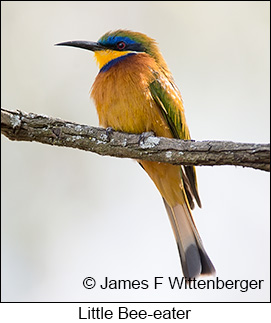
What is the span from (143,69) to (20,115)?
105 cm

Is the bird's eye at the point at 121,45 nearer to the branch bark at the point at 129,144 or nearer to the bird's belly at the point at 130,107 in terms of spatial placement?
the bird's belly at the point at 130,107

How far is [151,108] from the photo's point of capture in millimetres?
2963

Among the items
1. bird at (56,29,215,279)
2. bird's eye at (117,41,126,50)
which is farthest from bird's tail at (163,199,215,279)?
bird's eye at (117,41,126,50)

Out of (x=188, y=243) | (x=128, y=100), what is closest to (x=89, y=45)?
(x=128, y=100)

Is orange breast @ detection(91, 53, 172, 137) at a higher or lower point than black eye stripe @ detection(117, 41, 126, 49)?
lower

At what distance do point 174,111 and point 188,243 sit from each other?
102cm

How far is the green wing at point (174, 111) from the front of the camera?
9.96ft

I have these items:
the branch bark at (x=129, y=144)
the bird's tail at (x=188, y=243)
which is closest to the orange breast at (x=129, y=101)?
the branch bark at (x=129, y=144)

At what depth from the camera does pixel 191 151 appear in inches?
90.4

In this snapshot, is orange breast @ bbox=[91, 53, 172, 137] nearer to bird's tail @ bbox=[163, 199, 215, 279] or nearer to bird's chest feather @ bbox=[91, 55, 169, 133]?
bird's chest feather @ bbox=[91, 55, 169, 133]

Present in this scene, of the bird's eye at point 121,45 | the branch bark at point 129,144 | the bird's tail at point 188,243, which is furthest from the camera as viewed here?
the bird's eye at point 121,45

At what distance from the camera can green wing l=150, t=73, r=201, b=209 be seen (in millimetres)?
3037

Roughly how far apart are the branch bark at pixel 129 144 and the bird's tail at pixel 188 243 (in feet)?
2.81
